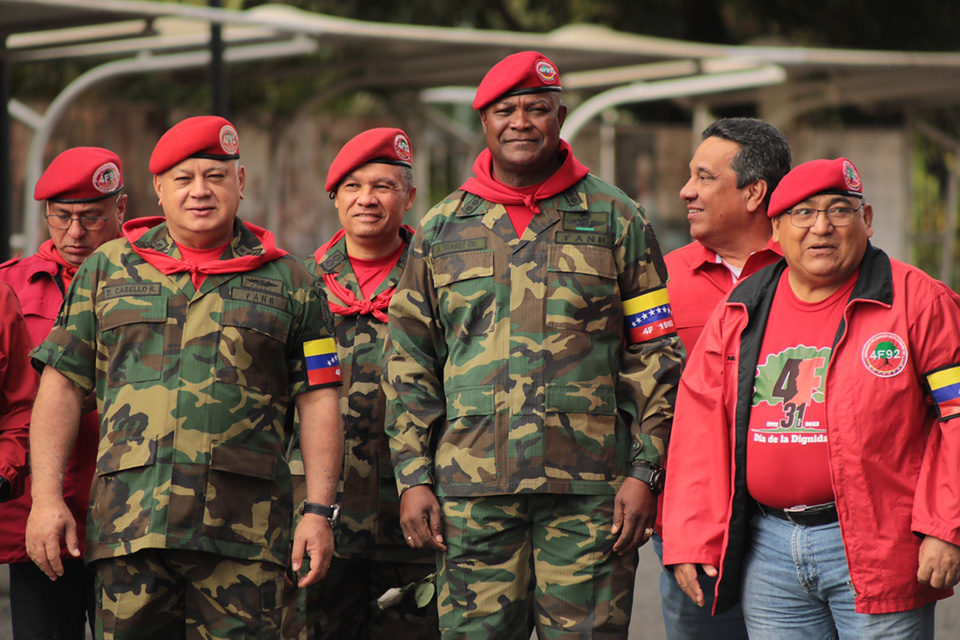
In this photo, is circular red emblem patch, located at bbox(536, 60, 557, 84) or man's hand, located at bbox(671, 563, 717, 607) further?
circular red emblem patch, located at bbox(536, 60, 557, 84)

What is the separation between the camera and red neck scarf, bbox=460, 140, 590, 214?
3.89 metres

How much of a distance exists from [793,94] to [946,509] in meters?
10.4

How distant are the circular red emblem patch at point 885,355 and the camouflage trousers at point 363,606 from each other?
1926 mm

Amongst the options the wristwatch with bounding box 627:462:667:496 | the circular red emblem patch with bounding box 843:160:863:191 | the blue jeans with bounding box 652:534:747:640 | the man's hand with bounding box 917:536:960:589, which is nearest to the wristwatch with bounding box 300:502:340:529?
the wristwatch with bounding box 627:462:667:496

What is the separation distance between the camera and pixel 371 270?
4746 millimetres

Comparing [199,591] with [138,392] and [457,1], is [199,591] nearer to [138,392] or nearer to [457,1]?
[138,392]

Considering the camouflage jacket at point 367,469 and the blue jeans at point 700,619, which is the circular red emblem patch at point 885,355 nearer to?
the blue jeans at point 700,619

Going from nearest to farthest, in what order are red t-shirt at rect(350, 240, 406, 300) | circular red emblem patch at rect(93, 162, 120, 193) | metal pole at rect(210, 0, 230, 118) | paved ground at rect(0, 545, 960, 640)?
circular red emblem patch at rect(93, 162, 120, 193) → red t-shirt at rect(350, 240, 406, 300) → paved ground at rect(0, 545, 960, 640) → metal pole at rect(210, 0, 230, 118)

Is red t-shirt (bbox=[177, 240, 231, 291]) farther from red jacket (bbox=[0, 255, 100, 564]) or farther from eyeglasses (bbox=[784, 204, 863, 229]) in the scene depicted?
eyeglasses (bbox=[784, 204, 863, 229])

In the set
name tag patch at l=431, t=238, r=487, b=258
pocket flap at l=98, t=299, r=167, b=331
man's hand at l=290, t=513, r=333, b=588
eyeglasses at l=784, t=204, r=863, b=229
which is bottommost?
man's hand at l=290, t=513, r=333, b=588

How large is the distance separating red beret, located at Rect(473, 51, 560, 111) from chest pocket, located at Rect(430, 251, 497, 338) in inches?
19.3

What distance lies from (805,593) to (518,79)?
69.0 inches

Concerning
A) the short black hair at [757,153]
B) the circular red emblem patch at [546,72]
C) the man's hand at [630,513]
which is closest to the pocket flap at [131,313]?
the circular red emblem patch at [546,72]

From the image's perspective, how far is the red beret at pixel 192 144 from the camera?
3.75 metres
